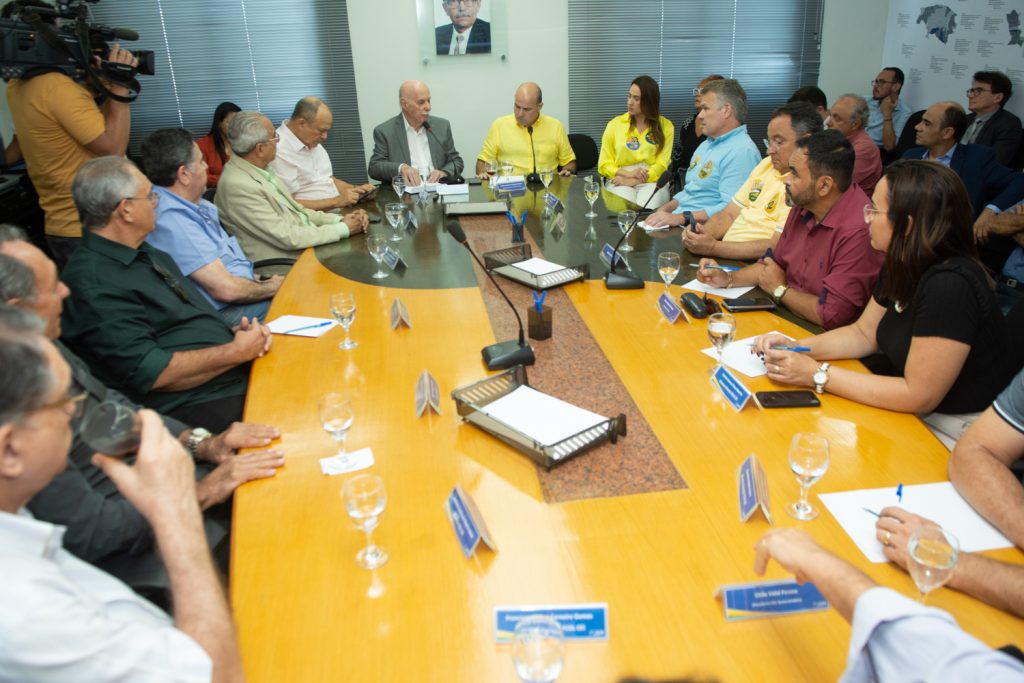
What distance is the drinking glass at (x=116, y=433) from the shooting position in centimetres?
119

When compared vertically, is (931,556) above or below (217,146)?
below

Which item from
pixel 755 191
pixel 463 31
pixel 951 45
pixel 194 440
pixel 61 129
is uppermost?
pixel 463 31

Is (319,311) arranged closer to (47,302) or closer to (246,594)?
(47,302)

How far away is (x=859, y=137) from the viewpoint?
4.21 metres

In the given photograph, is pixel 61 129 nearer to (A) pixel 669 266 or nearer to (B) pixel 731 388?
(A) pixel 669 266

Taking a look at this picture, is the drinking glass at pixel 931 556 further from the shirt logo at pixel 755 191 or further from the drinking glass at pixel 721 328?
the shirt logo at pixel 755 191

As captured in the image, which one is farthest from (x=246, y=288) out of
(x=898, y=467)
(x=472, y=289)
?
(x=898, y=467)

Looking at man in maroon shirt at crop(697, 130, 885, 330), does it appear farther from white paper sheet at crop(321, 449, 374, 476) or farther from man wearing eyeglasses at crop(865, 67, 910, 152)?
man wearing eyeglasses at crop(865, 67, 910, 152)

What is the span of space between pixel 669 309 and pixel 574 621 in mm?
1342

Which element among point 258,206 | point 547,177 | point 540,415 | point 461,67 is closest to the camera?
point 540,415

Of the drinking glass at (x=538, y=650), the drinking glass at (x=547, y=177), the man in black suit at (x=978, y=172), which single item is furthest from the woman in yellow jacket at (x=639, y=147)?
the drinking glass at (x=538, y=650)

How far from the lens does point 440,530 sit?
1.30m

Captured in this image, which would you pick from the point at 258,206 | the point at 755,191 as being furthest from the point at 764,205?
the point at 258,206

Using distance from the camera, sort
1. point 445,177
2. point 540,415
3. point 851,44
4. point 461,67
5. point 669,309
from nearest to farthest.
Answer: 1. point 540,415
2. point 669,309
3. point 445,177
4. point 461,67
5. point 851,44
